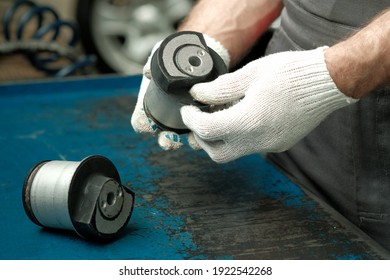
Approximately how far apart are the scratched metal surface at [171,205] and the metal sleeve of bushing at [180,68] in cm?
18

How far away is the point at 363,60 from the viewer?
978 millimetres

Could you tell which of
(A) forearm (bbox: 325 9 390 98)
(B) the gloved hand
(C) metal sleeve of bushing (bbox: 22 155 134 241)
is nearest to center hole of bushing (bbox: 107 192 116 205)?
(C) metal sleeve of bushing (bbox: 22 155 134 241)

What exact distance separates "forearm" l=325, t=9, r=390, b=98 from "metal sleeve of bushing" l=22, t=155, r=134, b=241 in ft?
1.28

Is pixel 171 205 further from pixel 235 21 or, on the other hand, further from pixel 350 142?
pixel 235 21

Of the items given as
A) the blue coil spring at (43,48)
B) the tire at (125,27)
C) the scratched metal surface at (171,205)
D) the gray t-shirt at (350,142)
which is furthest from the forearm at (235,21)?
the tire at (125,27)

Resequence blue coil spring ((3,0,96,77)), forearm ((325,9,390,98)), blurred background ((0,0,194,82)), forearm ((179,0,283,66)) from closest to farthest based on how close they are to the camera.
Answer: forearm ((325,9,390,98)) → forearm ((179,0,283,66)) → blue coil spring ((3,0,96,77)) → blurred background ((0,0,194,82))

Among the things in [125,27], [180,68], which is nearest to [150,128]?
[180,68]

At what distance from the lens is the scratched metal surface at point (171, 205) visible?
3.22 feet

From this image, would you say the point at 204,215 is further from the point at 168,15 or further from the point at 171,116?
the point at 168,15

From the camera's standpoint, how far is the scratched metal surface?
3.22 ft

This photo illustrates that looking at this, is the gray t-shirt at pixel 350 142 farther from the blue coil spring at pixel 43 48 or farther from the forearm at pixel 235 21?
the blue coil spring at pixel 43 48

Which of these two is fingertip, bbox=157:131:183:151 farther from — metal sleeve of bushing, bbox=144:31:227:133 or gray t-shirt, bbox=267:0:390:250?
gray t-shirt, bbox=267:0:390:250

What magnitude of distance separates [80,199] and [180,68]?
10.5 inches

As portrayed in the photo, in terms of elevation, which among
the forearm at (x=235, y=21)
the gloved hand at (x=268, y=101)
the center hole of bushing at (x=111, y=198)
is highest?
the gloved hand at (x=268, y=101)
